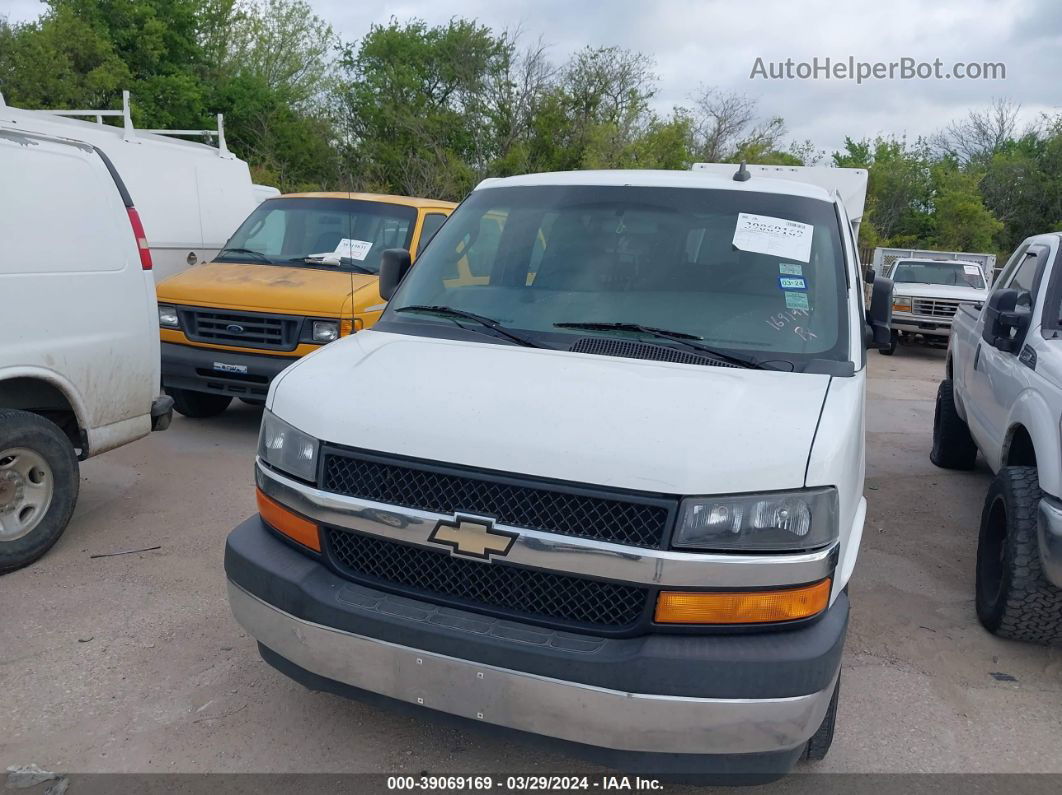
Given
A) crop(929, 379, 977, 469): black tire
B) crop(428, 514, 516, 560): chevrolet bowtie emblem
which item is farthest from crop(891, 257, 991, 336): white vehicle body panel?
crop(428, 514, 516, 560): chevrolet bowtie emblem

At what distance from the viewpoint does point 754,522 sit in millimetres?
2365

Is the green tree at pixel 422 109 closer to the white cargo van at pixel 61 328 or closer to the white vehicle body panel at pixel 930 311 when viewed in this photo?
the white vehicle body panel at pixel 930 311

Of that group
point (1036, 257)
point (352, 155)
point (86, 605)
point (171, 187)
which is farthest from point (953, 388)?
point (352, 155)

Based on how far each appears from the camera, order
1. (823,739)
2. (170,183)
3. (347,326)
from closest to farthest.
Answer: (823,739) < (347,326) < (170,183)

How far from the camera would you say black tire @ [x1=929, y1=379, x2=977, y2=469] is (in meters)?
7.04

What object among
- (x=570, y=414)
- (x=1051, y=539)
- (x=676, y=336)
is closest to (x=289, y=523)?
(x=570, y=414)

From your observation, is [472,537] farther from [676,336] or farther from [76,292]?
[76,292]

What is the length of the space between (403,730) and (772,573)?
61.7 inches

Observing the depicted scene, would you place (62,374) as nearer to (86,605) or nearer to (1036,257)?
(86,605)

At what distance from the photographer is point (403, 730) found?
3.19m

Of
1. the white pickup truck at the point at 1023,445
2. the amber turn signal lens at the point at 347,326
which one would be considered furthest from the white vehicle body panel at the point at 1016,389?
the amber turn signal lens at the point at 347,326

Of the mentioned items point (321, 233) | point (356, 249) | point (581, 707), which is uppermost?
point (321, 233)

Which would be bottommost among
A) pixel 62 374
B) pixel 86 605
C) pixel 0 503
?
pixel 86 605

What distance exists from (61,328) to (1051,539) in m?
4.70
